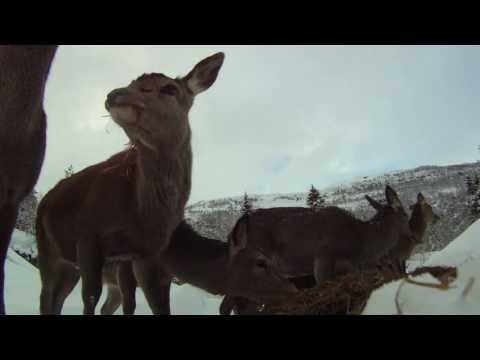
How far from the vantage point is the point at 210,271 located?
252 centimetres

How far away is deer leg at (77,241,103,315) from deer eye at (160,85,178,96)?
78 cm

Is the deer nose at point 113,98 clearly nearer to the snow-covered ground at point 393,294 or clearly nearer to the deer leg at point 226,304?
the snow-covered ground at point 393,294

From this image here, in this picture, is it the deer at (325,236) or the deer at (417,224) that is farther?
the deer at (417,224)

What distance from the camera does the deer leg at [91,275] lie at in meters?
1.79

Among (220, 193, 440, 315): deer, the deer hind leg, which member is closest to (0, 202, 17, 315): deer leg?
the deer hind leg

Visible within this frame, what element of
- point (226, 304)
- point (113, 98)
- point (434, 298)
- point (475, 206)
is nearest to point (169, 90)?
point (113, 98)

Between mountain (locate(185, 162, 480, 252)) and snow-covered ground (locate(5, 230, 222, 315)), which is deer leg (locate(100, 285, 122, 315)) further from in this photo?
mountain (locate(185, 162, 480, 252))

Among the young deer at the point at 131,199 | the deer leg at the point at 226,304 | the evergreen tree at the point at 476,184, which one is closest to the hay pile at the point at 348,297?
the young deer at the point at 131,199

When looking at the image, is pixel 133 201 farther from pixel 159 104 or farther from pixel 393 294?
pixel 393 294

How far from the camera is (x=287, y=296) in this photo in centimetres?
221

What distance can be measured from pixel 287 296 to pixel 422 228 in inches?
94.6

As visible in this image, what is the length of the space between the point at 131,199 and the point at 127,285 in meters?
0.57

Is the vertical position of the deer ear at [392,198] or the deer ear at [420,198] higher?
the deer ear at [420,198]
